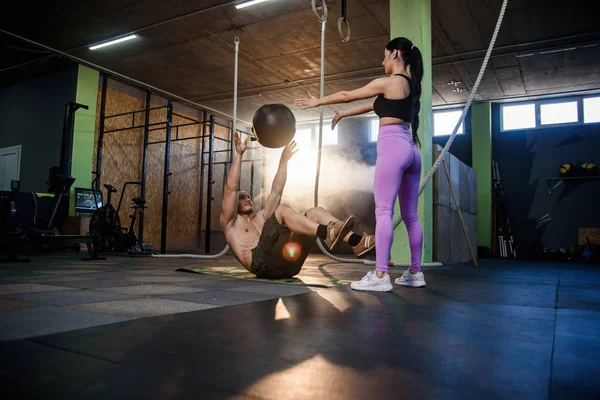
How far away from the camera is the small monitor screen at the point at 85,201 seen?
7.09m

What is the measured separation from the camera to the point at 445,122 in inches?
417

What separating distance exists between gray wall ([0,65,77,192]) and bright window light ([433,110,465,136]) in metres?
8.46

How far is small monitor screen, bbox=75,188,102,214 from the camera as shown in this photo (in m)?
7.09

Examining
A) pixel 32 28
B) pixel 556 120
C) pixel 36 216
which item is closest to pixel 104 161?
pixel 36 216

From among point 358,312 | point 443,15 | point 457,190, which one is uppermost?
point 443,15

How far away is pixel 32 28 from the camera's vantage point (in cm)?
651

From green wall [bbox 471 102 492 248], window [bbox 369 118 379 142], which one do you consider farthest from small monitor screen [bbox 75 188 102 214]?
green wall [bbox 471 102 492 248]

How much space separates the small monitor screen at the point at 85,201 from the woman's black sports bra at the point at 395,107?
6060 millimetres

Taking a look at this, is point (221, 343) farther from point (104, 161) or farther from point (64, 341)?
point (104, 161)

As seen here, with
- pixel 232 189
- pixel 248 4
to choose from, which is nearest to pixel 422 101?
pixel 232 189

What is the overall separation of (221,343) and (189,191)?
9843 mm

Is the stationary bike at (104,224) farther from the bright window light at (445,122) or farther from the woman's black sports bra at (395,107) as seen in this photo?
Answer: the bright window light at (445,122)

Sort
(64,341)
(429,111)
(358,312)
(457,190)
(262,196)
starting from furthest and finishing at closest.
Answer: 1. (262,196)
2. (457,190)
3. (429,111)
4. (358,312)
5. (64,341)

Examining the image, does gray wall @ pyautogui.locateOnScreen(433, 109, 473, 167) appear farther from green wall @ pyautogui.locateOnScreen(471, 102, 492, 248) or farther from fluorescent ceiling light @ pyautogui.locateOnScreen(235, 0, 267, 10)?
fluorescent ceiling light @ pyautogui.locateOnScreen(235, 0, 267, 10)
